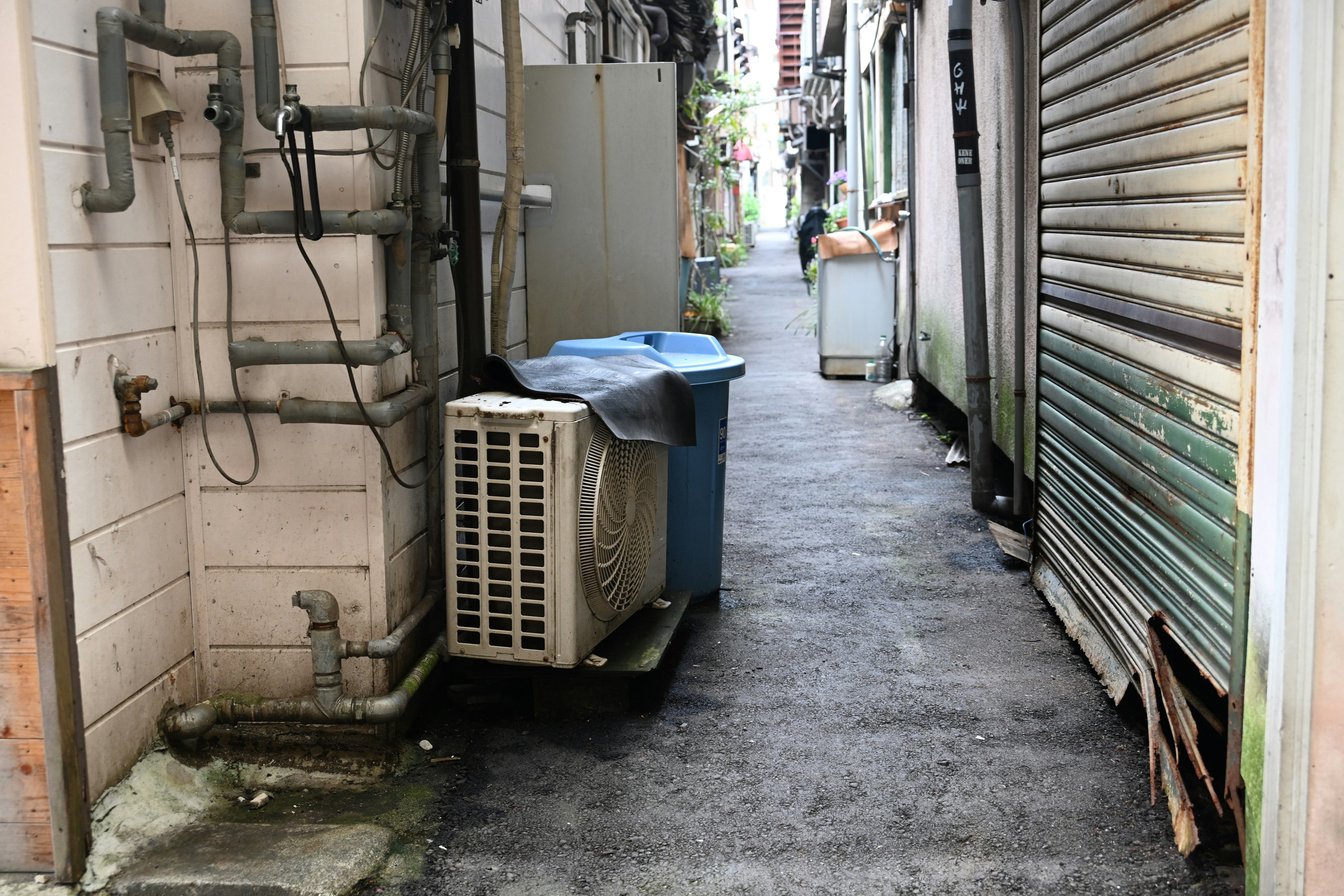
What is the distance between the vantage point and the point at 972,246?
5.41 m

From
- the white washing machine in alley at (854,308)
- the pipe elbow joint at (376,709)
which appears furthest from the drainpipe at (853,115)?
the pipe elbow joint at (376,709)

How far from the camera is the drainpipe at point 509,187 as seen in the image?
3641 mm

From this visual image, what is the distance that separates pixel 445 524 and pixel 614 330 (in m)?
2.12

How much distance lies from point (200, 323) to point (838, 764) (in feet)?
6.62

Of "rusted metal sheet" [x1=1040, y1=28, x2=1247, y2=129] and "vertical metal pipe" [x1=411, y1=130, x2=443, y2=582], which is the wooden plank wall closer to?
"vertical metal pipe" [x1=411, y1=130, x2=443, y2=582]

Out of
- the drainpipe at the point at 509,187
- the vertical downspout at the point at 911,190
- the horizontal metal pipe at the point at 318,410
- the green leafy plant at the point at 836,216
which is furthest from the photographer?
the green leafy plant at the point at 836,216

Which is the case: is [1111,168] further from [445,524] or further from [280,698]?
[280,698]

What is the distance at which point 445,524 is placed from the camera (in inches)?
131

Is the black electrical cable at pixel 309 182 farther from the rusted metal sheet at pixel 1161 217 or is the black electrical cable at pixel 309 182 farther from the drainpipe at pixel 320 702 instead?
the rusted metal sheet at pixel 1161 217

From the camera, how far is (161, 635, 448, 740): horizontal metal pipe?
3020 millimetres

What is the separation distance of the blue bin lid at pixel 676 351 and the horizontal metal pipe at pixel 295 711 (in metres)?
1.39

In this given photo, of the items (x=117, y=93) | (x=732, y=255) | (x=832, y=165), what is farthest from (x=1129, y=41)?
(x=832, y=165)

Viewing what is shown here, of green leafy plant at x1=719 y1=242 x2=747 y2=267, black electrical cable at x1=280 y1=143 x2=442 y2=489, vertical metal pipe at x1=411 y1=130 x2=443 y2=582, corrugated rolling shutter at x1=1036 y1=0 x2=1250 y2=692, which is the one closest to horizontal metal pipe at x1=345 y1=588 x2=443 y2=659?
vertical metal pipe at x1=411 y1=130 x2=443 y2=582

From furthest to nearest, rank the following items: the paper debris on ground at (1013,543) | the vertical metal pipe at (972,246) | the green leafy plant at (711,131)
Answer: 1. the green leafy plant at (711,131)
2. the vertical metal pipe at (972,246)
3. the paper debris on ground at (1013,543)
